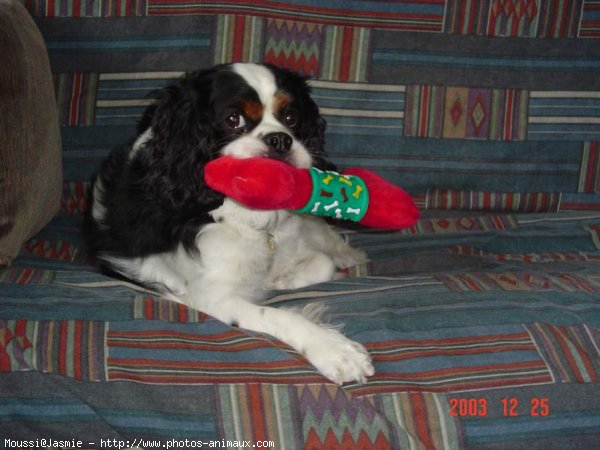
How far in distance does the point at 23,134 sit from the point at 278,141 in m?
0.78

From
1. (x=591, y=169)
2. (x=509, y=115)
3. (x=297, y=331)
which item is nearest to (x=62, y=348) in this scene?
(x=297, y=331)

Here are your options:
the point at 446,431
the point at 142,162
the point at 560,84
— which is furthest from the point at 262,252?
the point at 560,84

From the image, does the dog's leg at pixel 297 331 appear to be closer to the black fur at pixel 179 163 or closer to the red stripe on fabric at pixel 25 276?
the black fur at pixel 179 163

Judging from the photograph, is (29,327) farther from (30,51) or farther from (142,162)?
(30,51)

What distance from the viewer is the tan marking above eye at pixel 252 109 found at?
213cm

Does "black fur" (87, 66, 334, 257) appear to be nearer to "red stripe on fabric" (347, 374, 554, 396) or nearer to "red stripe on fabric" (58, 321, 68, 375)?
"red stripe on fabric" (58, 321, 68, 375)

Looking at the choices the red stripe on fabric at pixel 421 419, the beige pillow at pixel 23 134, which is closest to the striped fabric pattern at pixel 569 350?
the red stripe on fabric at pixel 421 419

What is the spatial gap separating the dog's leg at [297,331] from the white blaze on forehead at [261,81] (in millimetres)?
620

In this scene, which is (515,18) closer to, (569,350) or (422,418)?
(569,350)

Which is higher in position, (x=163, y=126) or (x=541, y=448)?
(x=163, y=126)

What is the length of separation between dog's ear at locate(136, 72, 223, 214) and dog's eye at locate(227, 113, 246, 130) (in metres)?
0.07

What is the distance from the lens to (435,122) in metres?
2.87

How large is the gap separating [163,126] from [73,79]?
74cm

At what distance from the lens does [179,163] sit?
7.23 feet
